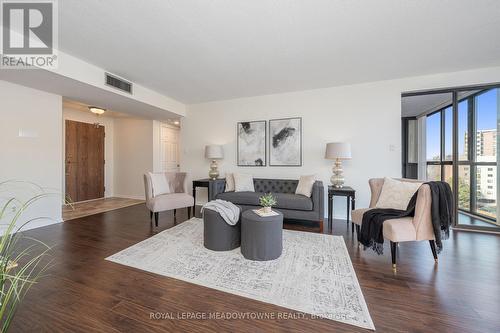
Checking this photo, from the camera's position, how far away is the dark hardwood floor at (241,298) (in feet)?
4.95

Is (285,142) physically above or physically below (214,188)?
above

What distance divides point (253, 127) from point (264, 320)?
3.82m

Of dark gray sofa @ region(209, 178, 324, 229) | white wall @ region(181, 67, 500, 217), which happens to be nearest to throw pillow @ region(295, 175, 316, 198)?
dark gray sofa @ region(209, 178, 324, 229)

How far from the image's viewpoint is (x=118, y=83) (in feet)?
12.0

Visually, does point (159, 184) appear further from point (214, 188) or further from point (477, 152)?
point (477, 152)

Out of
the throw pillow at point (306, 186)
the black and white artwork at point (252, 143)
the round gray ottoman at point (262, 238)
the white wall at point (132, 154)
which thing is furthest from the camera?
the white wall at point (132, 154)

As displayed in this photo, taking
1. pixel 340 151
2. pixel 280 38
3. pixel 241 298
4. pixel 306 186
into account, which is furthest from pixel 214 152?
pixel 241 298

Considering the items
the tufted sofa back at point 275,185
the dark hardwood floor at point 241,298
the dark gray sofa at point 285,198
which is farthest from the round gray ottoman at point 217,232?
the tufted sofa back at point 275,185

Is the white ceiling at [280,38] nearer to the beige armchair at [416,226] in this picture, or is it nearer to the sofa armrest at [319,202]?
the beige armchair at [416,226]

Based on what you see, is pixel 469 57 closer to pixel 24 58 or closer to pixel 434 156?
pixel 434 156

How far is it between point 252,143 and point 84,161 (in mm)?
4646

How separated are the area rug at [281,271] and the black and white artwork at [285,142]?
Answer: 1.85 metres

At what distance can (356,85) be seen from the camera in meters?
4.06

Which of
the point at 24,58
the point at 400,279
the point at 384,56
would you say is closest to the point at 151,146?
the point at 24,58
